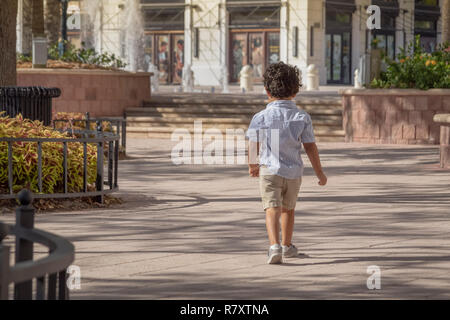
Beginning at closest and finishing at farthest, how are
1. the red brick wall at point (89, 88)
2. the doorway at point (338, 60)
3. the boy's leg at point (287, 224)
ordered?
the boy's leg at point (287, 224) < the red brick wall at point (89, 88) < the doorway at point (338, 60)

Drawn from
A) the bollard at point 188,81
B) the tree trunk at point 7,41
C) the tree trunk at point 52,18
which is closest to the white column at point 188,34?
the bollard at point 188,81

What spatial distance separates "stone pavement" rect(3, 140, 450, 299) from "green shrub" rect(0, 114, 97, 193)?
488 millimetres

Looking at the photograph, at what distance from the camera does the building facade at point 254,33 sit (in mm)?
49531

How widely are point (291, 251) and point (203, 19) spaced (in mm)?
45016

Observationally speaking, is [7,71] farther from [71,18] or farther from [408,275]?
[71,18]

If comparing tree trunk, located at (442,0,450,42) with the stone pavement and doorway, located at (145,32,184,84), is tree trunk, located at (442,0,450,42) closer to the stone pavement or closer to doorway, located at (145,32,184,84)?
the stone pavement

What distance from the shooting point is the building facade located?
163 feet

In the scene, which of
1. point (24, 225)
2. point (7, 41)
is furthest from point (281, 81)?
point (7, 41)

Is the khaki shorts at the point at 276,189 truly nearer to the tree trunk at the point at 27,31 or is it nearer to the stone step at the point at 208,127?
the stone step at the point at 208,127

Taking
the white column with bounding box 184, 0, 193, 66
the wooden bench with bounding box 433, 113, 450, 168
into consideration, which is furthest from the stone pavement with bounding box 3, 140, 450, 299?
the white column with bounding box 184, 0, 193, 66

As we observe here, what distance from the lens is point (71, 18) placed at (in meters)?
57.2

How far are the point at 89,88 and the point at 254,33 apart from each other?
27822mm

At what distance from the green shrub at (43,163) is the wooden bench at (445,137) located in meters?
6.13
